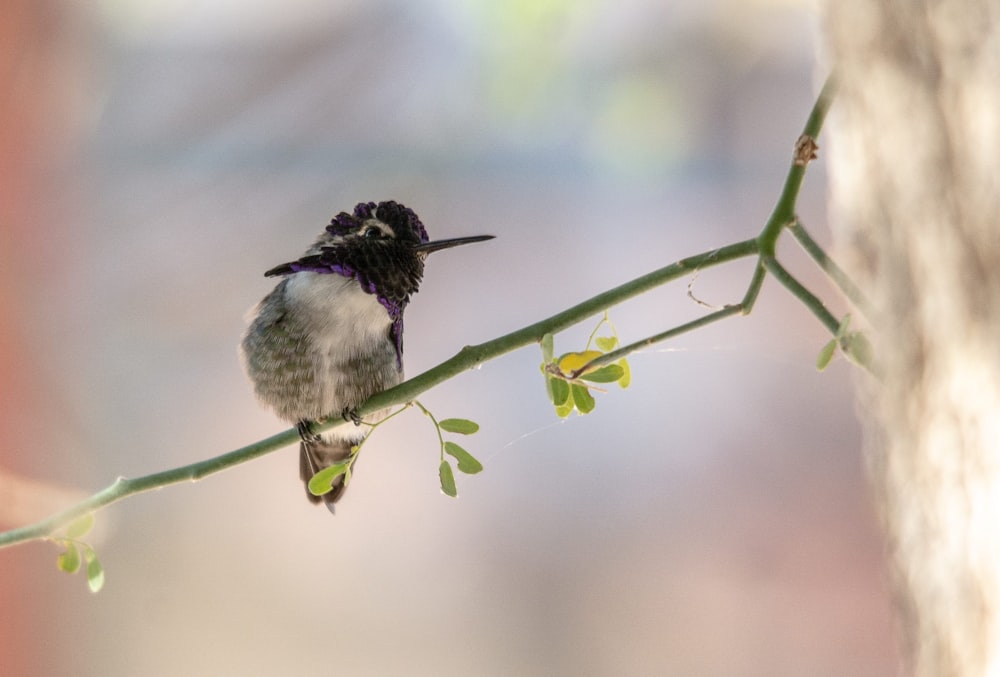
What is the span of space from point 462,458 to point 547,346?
5.8 inches

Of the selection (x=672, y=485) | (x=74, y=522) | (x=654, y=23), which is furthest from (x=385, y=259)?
(x=654, y=23)

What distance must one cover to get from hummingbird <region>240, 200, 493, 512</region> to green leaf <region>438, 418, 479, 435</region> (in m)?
0.29

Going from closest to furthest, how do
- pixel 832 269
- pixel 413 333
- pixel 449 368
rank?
1. pixel 832 269
2. pixel 449 368
3. pixel 413 333

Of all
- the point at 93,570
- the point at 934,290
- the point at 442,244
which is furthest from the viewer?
the point at 442,244

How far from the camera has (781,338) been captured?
7.74ft

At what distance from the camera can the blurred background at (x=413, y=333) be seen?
8.20ft

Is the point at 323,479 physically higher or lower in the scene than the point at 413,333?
lower

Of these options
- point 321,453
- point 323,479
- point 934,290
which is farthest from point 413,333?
point 934,290

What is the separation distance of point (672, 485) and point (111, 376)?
1695 mm

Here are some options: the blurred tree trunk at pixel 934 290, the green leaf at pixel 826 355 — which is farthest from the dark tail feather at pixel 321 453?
the blurred tree trunk at pixel 934 290

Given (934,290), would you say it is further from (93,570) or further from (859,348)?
(93,570)

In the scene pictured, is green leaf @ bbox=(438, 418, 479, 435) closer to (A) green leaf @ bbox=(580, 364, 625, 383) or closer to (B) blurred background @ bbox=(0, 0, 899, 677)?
(A) green leaf @ bbox=(580, 364, 625, 383)

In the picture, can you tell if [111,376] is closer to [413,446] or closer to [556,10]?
[413,446]

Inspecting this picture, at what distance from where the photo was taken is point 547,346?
65 cm
